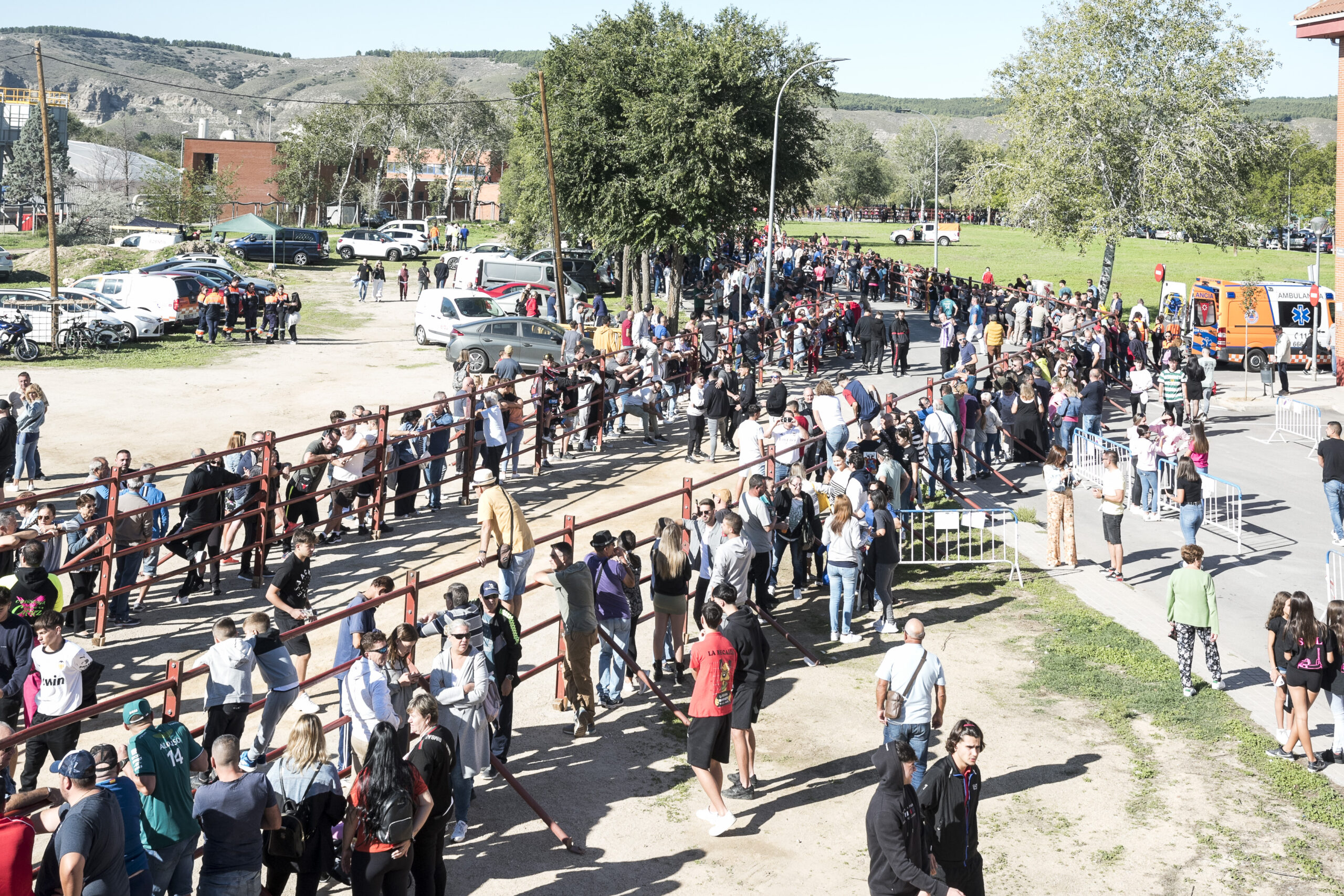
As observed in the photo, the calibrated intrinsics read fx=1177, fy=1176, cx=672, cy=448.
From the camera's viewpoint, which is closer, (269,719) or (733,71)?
(269,719)

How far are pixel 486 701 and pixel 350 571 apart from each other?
271 inches

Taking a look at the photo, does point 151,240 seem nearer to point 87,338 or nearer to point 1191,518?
point 87,338

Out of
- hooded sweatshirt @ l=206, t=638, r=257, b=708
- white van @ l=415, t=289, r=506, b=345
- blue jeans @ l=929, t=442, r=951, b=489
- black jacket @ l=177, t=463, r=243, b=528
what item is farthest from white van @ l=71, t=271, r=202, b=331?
hooded sweatshirt @ l=206, t=638, r=257, b=708

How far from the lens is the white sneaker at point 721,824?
8.38 meters

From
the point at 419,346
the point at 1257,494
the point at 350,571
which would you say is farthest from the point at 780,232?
the point at 350,571

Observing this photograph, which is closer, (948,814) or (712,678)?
(948,814)

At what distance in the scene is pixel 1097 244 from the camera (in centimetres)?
8581

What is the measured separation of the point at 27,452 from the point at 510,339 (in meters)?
12.2

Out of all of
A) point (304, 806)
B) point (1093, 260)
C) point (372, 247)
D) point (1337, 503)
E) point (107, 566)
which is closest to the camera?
point (304, 806)

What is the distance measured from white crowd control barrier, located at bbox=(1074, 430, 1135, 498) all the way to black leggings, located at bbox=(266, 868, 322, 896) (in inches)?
591

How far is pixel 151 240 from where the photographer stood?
2328 inches

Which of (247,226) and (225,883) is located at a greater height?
(247,226)

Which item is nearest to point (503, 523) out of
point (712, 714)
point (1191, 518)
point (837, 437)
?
point (712, 714)

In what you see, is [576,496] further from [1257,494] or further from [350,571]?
[1257,494]
